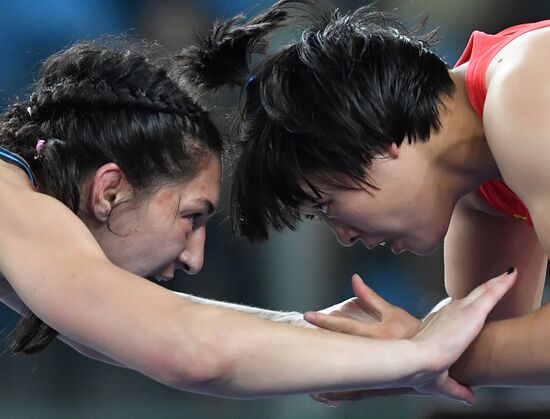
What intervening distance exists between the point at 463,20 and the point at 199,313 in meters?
2.80

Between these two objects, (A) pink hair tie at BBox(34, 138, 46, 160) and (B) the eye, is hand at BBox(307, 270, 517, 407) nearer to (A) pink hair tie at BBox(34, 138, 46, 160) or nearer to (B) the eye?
(B) the eye

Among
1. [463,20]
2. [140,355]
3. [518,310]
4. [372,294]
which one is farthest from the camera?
[463,20]

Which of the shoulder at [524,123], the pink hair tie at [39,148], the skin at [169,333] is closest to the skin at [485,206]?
the shoulder at [524,123]

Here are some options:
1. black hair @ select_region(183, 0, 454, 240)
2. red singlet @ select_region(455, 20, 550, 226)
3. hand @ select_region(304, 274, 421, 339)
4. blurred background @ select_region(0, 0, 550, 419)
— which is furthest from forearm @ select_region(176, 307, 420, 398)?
blurred background @ select_region(0, 0, 550, 419)

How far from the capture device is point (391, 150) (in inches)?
71.9

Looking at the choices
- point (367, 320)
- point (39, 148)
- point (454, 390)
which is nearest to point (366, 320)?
point (367, 320)

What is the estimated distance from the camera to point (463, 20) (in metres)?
3.91

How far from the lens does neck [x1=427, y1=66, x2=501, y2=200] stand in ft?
6.06

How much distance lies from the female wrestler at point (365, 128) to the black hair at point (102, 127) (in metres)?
0.12

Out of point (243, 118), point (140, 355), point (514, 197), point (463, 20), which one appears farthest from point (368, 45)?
point (463, 20)

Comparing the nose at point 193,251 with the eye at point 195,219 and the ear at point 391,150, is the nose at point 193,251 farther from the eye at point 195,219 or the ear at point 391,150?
the ear at point 391,150

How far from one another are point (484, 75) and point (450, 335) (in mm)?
499

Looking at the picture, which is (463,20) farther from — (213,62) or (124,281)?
(124,281)

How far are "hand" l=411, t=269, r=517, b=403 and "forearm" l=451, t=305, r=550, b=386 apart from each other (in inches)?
1.8
